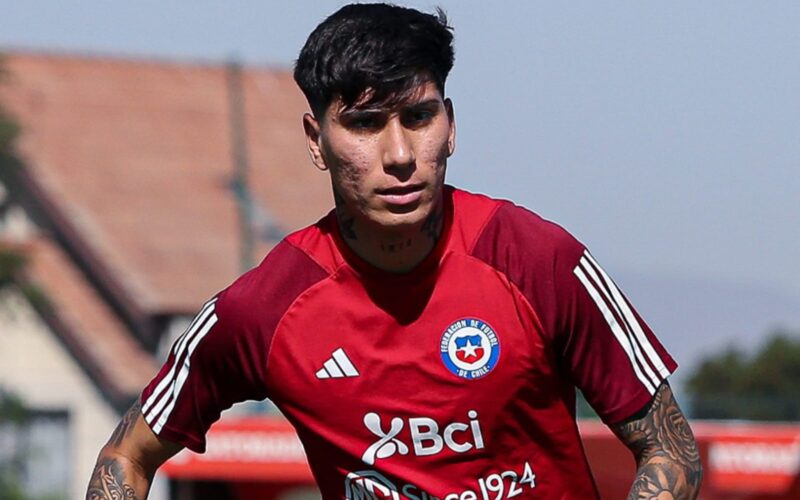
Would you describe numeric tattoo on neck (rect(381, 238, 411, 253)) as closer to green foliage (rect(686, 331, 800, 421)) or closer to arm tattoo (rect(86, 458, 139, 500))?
arm tattoo (rect(86, 458, 139, 500))

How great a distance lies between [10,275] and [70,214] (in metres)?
8.05

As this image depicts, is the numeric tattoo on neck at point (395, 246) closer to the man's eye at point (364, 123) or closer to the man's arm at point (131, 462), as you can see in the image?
the man's eye at point (364, 123)

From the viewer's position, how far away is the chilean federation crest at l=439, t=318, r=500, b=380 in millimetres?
4734

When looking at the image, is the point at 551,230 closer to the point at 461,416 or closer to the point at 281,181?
the point at 461,416

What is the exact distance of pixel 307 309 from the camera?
4.88 meters

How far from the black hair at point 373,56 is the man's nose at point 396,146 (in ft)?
0.21

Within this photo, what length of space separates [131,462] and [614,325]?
1374 millimetres

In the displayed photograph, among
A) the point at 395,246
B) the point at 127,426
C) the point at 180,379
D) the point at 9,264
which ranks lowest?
the point at 127,426

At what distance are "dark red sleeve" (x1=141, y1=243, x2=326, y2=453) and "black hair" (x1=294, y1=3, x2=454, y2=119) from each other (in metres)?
0.44

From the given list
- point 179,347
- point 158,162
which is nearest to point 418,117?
point 179,347

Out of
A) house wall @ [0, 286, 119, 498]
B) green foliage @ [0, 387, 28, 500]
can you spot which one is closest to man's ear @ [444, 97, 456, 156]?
green foliage @ [0, 387, 28, 500]

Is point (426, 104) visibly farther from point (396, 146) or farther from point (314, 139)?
point (314, 139)

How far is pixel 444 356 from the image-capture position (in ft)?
15.7

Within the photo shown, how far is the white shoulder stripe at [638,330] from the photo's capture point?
470 cm
